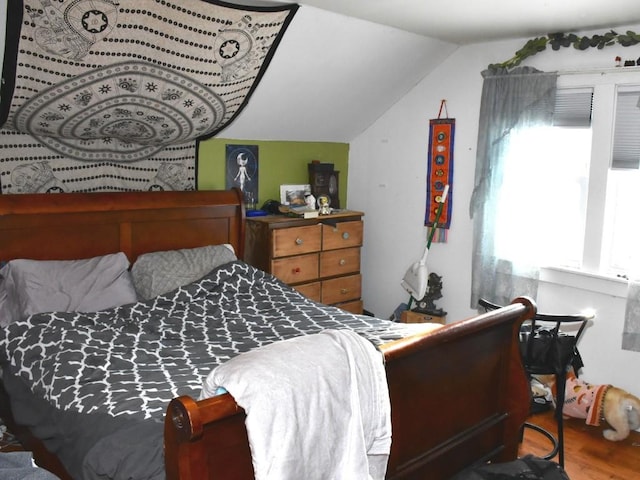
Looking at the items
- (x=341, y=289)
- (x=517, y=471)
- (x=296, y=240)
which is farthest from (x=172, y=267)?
(x=517, y=471)

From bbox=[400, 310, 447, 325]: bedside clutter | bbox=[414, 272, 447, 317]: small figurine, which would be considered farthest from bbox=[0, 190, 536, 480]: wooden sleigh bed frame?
bbox=[414, 272, 447, 317]: small figurine

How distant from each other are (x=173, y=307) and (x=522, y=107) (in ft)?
7.89

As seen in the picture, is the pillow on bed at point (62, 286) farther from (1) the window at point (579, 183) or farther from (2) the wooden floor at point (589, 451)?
(1) the window at point (579, 183)

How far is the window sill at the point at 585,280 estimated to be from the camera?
3576 mm

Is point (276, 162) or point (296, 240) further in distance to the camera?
point (276, 162)

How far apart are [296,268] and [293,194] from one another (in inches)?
25.4

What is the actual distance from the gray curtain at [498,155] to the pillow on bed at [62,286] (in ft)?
7.39

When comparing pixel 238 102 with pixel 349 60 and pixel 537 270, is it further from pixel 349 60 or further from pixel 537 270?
pixel 537 270

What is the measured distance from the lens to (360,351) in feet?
6.24

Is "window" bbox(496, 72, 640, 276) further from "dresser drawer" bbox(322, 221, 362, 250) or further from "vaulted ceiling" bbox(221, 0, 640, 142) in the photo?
"dresser drawer" bbox(322, 221, 362, 250)

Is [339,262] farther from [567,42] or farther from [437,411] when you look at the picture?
[437,411]

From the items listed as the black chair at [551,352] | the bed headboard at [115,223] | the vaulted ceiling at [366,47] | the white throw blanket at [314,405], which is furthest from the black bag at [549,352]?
the bed headboard at [115,223]

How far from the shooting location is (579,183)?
3834mm

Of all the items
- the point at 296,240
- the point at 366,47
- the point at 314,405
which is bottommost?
the point at 314,405
